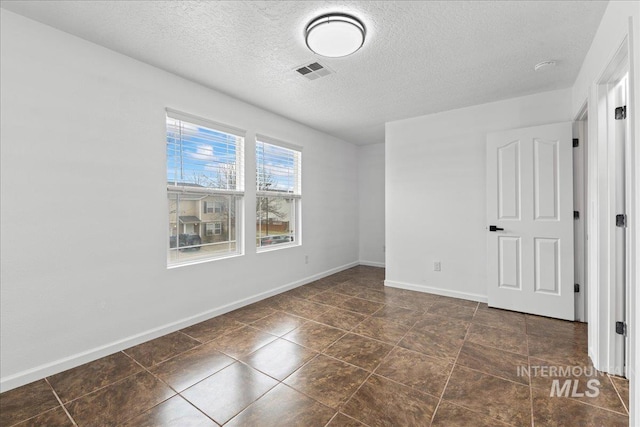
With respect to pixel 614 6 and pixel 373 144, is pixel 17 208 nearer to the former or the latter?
pixel 614 6

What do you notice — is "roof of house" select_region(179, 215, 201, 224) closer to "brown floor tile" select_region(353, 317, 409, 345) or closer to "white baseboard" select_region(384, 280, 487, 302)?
"brown floor tile" select_region(353, 317, 409, 345)

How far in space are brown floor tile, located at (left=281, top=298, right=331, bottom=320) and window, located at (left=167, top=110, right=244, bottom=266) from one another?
98 centimetres

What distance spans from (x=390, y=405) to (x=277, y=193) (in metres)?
3.04

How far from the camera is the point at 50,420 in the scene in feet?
5.42

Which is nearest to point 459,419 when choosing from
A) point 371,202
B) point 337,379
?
point 337,379

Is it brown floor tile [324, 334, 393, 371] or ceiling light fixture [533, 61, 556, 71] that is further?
ceiling light fixture [533, 61, 556, 71]

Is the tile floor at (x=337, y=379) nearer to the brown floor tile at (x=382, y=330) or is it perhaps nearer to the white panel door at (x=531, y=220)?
the brown floor tile at (x=382, y=330)

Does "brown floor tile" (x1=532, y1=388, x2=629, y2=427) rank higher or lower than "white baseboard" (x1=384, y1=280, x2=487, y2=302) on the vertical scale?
lower

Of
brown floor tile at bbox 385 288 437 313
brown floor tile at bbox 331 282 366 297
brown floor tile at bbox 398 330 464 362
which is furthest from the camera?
brown floor tile at bbox 331 282 366 297

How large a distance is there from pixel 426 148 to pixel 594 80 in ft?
6.68

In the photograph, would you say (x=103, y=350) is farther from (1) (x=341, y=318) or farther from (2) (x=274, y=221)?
(2) (x=274, y=221)

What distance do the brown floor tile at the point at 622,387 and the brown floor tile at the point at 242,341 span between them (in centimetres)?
253

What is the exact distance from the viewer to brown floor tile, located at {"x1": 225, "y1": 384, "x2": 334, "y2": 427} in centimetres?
162

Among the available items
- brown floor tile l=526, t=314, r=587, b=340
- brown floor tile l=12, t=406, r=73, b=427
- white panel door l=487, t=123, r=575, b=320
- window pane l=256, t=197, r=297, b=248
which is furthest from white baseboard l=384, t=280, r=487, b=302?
brown floor tile l=12, t=406, r=73, b=427
